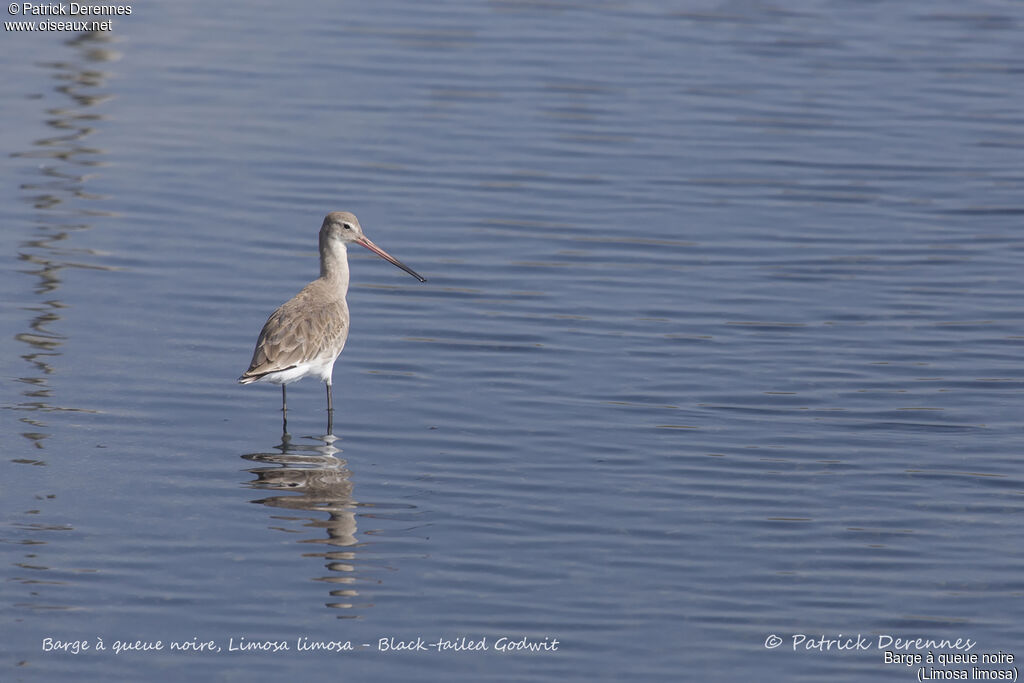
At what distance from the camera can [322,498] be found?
9.99 metres

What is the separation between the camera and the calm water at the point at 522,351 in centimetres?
874

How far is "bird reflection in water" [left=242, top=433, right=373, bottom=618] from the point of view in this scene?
29.2ft

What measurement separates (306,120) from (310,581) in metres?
11.4

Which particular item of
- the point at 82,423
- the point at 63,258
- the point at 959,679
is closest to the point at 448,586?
the point at 959,679

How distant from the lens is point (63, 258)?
14.7 m

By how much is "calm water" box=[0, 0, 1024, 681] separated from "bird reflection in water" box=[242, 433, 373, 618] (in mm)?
32

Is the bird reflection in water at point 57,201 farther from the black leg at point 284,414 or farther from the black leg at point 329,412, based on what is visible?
the black leg at point 329,412

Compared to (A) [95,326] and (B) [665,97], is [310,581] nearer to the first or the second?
(A) [95,326]

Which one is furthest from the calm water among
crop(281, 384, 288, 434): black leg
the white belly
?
the white belly
